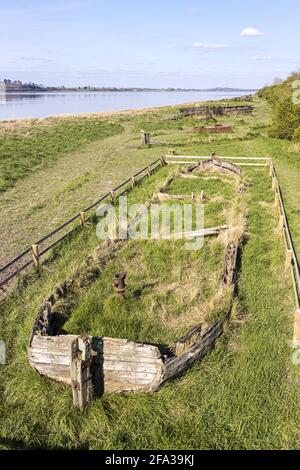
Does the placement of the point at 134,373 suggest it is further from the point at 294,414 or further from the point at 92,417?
the point at 294,414

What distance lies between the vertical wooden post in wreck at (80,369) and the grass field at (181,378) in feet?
0.73

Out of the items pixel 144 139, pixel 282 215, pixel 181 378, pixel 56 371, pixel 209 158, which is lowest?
pixel 181 378

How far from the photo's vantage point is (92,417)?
6227 mm

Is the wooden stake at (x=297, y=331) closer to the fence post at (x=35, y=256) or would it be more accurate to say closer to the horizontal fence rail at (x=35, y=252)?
the horizontal fence rail at (x=35, y=252)

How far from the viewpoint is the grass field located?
5.98 metres

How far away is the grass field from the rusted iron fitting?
0.91ft

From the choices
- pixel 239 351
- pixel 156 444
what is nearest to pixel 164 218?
pixel 239 351

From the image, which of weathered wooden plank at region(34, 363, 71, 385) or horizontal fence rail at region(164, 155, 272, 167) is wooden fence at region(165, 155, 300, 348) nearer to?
horizontal fence rail at region(164, 155, 272, 167)

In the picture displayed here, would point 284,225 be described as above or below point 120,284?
above

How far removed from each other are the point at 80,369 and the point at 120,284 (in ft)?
10.0

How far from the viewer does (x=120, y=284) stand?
355 inches

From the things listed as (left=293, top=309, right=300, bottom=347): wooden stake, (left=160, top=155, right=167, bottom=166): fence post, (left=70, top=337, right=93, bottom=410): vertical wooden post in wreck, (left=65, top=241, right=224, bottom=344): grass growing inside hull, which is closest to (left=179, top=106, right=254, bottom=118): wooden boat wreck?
(left=160, top=155, right=167, bottom=166): fence post

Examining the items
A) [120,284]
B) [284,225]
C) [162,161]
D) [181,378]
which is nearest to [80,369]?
[181,378]

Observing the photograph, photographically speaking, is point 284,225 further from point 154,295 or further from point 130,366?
point 130,366
